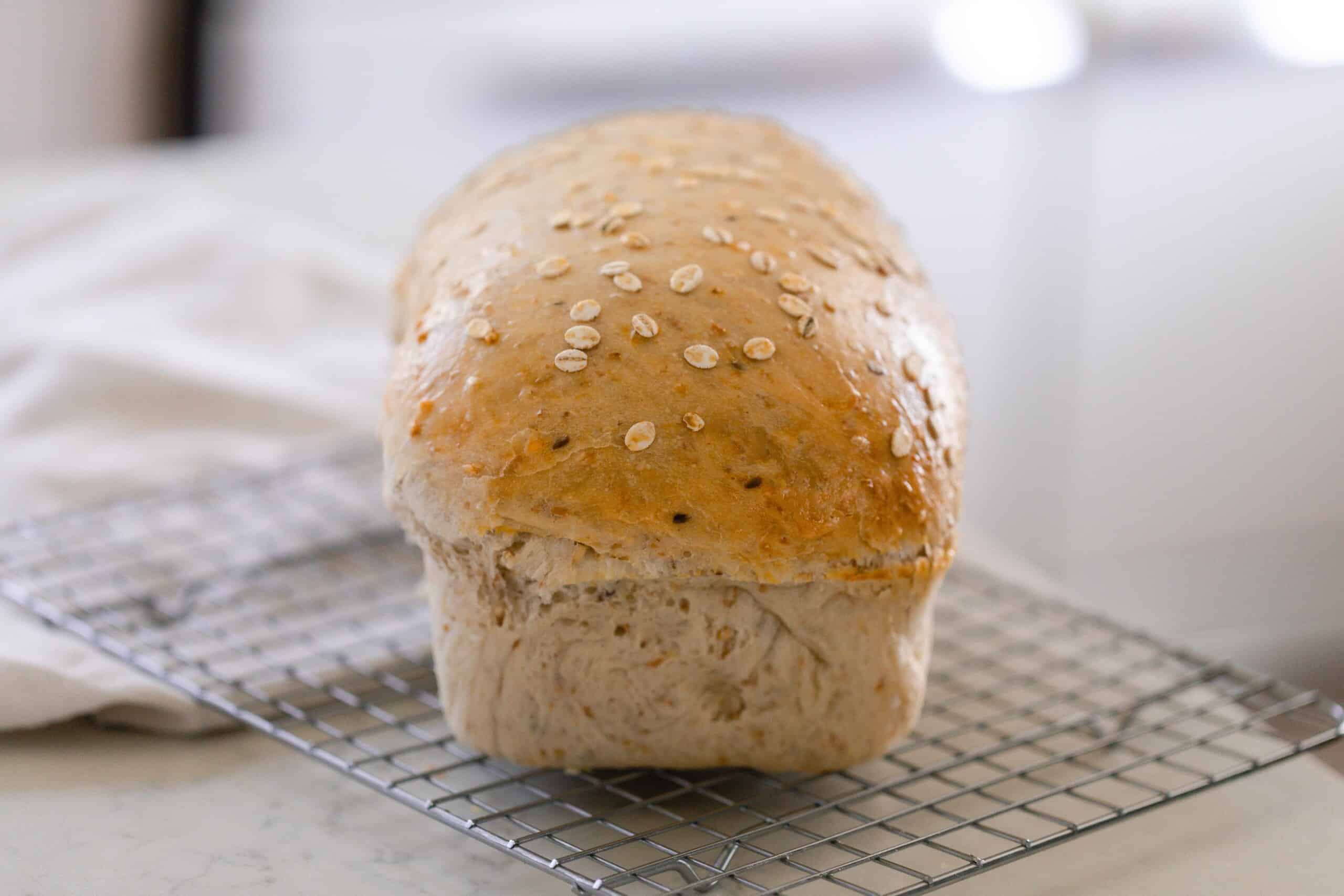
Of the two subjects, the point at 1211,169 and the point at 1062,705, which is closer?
the point at 1062,705

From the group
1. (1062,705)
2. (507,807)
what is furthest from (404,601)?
(1062,705)

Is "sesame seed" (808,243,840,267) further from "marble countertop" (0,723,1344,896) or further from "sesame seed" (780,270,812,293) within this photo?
"marble countertop" (0,723,1344,896)

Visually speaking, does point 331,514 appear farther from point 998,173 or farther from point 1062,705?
point 998,173

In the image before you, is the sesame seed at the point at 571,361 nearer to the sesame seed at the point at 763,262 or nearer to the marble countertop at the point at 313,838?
the sesame seed at the point at 763,262

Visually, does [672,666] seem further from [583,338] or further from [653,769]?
[583,338]

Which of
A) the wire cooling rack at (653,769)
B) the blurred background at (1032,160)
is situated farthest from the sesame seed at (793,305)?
the blurred background at (1032,160)

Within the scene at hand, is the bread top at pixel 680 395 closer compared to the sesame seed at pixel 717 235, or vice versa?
the bread top at pixel 680 395

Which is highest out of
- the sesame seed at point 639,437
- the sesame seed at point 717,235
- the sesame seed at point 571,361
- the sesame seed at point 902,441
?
the sesame seed at point 717,235

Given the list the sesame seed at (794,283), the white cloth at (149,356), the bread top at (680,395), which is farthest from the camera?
the white cloth at (149,356)
